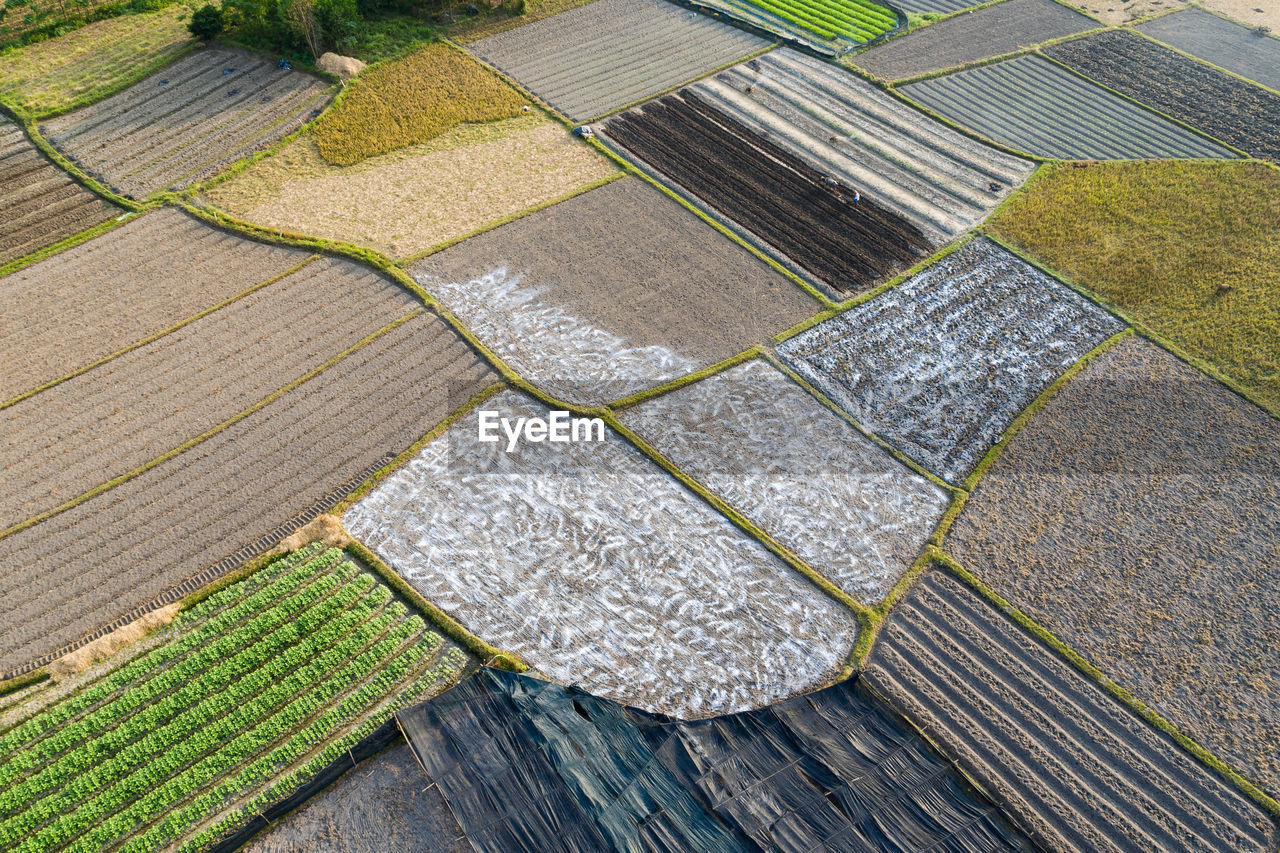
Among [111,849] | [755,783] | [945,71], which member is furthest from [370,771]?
[945,71]

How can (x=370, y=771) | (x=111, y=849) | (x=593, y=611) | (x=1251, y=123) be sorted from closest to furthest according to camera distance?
(x=111, y=849) → (x=370, y=771) → (x=593, y=611) → (x=1251, y=123)

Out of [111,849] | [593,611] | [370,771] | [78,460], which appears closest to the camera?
[111,849]

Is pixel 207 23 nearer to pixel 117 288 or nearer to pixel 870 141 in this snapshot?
pixel 117 288

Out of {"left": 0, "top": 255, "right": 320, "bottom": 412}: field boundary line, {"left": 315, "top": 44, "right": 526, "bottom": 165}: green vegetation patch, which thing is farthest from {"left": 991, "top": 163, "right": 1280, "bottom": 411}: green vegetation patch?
{"left": 0, "top": 255, "right": 320, "bottom": 412}: field boundary line

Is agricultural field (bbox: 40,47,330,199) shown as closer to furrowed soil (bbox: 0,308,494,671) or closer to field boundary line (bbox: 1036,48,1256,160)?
furrowed soil (bbox: 0,308,494,671)

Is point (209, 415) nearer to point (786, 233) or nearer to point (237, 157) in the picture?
point (237, 157)

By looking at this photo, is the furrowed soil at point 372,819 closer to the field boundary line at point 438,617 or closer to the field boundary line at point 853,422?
the field boundary line at point 438,617

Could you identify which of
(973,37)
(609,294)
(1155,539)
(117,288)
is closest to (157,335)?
(117,288)
